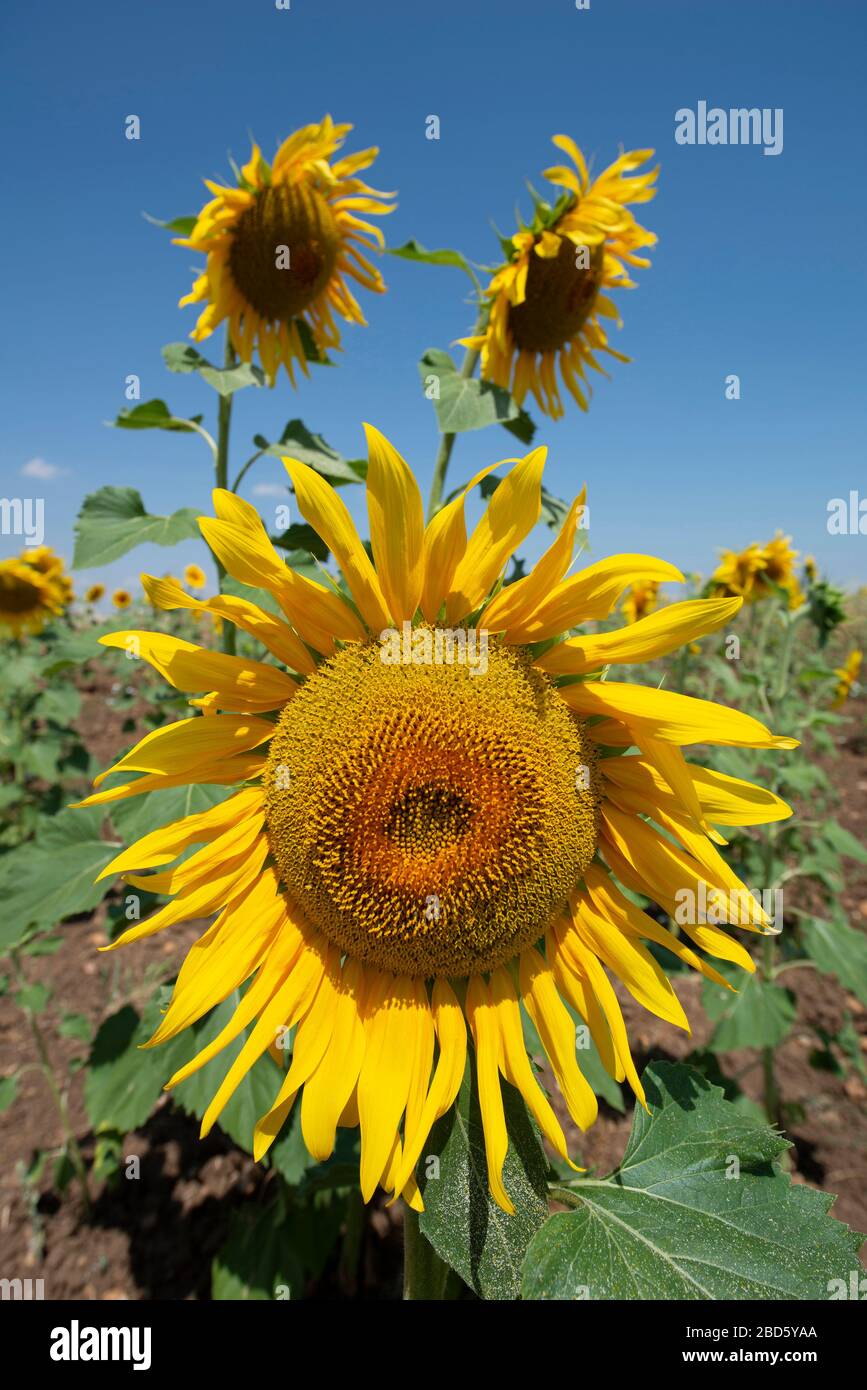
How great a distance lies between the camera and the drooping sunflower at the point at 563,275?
2.73 metres

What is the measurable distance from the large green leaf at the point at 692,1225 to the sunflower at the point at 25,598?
284 inches

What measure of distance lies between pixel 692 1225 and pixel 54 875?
2.29 metres

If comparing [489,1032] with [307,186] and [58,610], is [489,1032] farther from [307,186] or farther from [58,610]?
[58,610]

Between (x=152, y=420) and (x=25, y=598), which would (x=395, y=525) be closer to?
(x=152, y=420)

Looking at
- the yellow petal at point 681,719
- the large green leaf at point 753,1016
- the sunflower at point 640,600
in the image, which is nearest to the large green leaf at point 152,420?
the yellow petal at point 681,719

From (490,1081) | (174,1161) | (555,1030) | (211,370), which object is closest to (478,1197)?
(490,1081)

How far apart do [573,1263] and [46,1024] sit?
4986 mm

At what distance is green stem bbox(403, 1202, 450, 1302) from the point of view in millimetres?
1658

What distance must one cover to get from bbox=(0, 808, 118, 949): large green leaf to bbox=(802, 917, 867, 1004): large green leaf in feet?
12.4

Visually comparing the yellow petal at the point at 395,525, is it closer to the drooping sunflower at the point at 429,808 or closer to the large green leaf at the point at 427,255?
the drooping sunflower at the point at 429,808

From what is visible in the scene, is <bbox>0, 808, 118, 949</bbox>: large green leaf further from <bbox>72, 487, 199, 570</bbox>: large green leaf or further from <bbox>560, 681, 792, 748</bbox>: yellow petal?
<bbox>560, 681, 792, 748</bbox>: yellow petal
